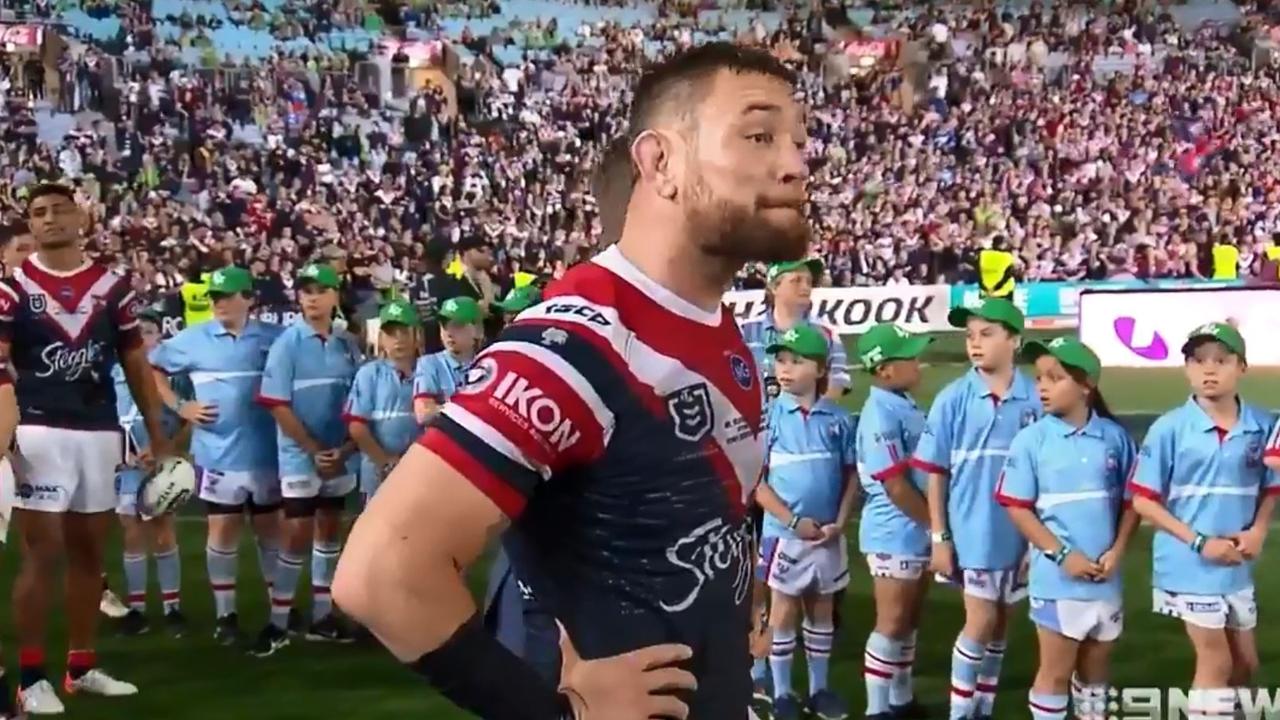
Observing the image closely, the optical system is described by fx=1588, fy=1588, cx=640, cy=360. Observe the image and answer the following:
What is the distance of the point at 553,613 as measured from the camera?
7.02 ft

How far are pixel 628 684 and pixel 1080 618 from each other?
4.29m

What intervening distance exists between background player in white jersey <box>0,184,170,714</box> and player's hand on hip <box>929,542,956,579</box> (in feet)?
10.7

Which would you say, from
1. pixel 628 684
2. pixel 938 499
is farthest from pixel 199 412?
pixel 628 684

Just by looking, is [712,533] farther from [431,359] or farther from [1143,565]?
[1143,565]

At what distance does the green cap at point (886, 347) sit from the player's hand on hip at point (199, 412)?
3522 mm

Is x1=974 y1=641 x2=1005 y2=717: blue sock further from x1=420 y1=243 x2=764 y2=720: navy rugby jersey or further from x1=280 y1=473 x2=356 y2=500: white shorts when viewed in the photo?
x1=420 y1=243 x2=764 y2=720: navy rugby jersey

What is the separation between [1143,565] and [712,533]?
8.14 metres

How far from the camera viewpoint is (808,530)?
673 cm

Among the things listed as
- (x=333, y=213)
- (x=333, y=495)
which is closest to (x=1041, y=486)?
(x=333, y=495)

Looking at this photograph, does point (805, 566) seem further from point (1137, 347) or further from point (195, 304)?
point (195, 304)

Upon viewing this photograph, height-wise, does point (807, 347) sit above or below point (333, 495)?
above

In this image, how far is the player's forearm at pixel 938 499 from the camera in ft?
21.2

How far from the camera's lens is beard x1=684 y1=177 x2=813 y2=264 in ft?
6.94

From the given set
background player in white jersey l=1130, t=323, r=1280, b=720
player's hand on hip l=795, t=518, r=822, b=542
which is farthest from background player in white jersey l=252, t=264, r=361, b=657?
background player in white jersey l=1130, t=323, r=1280, b=720
